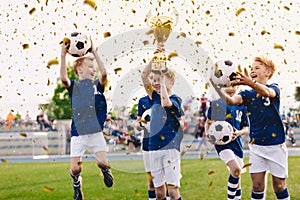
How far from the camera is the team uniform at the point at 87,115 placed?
7.18 m

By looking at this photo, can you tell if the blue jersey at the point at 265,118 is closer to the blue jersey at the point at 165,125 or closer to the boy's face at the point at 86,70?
the blue jersey at the point at 165,125

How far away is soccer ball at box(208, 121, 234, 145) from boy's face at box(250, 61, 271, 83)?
1.00 metres

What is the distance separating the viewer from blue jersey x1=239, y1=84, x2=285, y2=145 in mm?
5950

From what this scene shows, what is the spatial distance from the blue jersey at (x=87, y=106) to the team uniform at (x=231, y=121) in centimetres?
161

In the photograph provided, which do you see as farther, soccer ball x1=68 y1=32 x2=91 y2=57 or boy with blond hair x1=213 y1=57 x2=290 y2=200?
soccer ball x1=68 y1=32 x2=91 y2=57

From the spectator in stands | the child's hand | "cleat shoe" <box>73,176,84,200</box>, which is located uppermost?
the child's hand

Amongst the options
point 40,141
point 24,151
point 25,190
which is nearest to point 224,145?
point 25,190

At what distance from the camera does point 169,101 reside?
594 cm

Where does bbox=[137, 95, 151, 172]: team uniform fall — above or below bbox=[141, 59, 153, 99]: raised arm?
below

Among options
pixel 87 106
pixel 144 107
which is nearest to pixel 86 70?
pixel 87 106

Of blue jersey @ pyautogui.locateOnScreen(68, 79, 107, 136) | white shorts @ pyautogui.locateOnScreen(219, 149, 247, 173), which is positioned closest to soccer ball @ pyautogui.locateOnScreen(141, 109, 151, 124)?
blue jersey @ pyautogui.locateOnScreen(68, 79, 107, 136)

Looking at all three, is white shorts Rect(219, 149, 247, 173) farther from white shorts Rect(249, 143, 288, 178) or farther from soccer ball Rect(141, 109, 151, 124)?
soccer ball Rect(141, 109, 151, 124)

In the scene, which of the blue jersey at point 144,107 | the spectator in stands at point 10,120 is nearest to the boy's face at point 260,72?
the blue jersey at point 144,107

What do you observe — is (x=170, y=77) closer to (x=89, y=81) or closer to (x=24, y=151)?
(x=89, y=81)
